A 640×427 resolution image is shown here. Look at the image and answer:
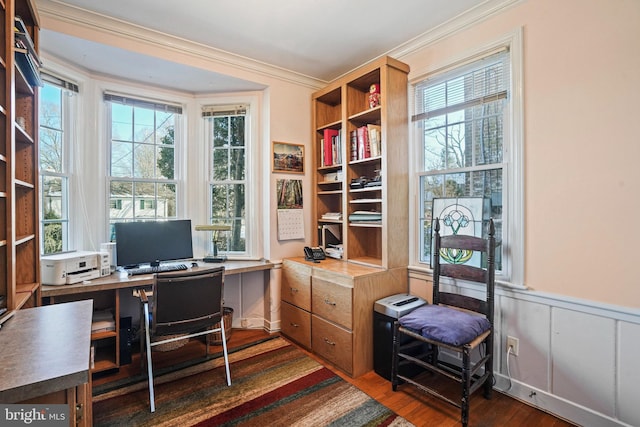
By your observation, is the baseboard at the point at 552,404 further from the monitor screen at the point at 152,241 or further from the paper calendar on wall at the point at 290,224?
the monitor screen at the point at 152,241

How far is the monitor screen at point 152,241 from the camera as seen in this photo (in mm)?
2535

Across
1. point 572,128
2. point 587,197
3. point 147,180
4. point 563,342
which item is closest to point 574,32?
point 572,128

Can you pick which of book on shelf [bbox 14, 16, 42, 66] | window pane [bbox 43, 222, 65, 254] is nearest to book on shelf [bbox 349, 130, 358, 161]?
book on shelf [bbox 14, 16, 42, 66]

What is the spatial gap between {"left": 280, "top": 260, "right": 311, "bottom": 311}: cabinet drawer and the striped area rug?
0.53m

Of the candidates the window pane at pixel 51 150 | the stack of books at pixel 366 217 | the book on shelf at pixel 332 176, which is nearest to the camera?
the window pane at pixel 51 150

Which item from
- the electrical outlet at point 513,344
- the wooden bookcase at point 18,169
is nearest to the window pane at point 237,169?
the wooden bookcase at point 18,169

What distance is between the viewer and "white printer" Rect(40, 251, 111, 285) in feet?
6.90

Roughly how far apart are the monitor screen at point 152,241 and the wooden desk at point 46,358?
45.7 inches

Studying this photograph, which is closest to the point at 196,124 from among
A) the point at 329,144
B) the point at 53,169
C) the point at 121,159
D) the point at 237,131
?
the point at 237,131

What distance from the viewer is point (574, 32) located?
176 centimetres

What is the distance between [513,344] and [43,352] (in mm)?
2463

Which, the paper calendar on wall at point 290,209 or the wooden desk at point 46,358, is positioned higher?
the paper calendar on wall at point 290,209

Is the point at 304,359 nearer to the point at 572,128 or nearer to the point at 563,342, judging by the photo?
the point at 563,342

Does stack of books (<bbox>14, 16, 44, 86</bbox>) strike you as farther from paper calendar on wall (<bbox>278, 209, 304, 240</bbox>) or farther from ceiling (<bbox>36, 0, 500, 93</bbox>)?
paper calendar on wall (<bbox>278, 209, 304, 240</bbox>)
